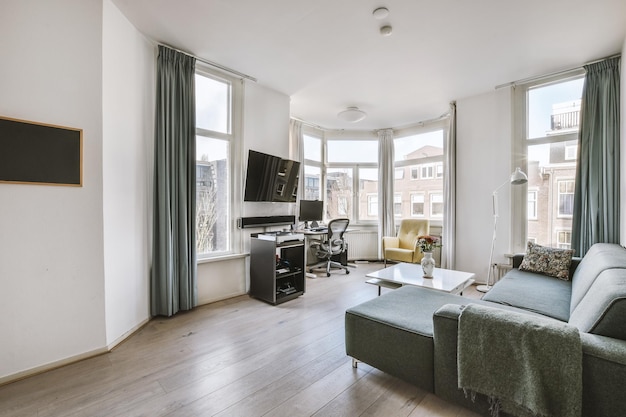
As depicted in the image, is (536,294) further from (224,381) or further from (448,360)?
(224,381)

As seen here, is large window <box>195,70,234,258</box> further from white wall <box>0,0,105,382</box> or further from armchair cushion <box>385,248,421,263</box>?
armchair cushion <box>385,248,421,263</box>

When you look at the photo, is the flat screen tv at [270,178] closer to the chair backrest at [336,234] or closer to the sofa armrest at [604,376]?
the chair backrest at [336,234]

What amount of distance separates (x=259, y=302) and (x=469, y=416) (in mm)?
2431

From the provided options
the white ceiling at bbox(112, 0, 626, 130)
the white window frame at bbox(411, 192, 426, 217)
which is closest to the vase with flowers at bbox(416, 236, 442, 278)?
the white ceiling at bbox(112, 0, 626, 130)

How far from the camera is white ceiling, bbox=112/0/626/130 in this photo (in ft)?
7.75

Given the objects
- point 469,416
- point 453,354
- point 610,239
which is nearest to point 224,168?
point 453,354

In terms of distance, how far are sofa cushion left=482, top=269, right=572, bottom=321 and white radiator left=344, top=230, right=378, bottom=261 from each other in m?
3.09

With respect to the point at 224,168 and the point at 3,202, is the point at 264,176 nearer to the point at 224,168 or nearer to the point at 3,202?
the point at 224,168

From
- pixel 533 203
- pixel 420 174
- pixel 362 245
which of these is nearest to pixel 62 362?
pixel 362 245

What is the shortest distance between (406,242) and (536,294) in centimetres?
284

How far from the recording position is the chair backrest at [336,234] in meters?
4.77

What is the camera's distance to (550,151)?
12.2ft

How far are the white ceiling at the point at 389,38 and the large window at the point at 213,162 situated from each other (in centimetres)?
37

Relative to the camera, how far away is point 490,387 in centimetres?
136
